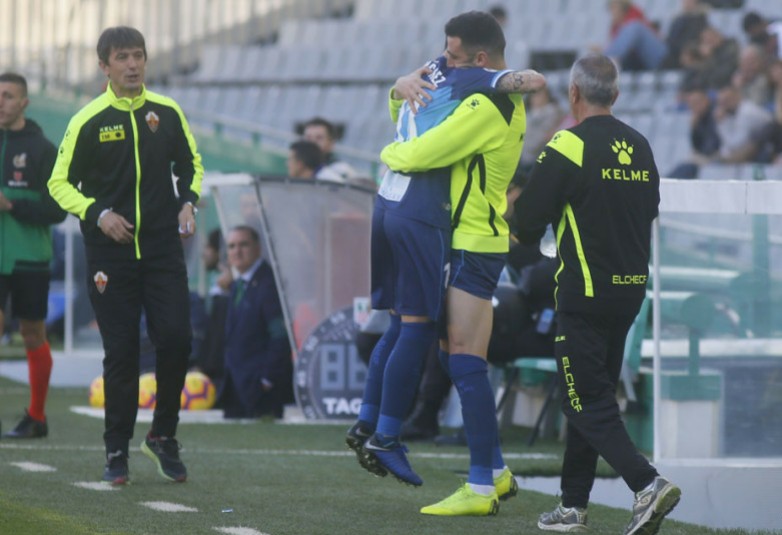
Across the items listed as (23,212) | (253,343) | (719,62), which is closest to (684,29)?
(719,62)

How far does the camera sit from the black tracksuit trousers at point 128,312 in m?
6.71

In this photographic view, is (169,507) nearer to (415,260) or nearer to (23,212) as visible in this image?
(415,260)

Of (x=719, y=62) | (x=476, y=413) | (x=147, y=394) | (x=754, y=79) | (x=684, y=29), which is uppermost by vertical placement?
(x=684, y=29)

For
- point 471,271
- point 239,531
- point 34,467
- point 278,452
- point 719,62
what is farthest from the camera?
point 719,62

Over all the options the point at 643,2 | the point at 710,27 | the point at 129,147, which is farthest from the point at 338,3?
the point at 129,147

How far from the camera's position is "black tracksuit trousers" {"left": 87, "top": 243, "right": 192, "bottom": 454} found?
6.71 m

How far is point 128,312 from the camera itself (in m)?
6.73

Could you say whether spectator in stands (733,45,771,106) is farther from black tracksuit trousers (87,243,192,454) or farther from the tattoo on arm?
the tattoo on arm

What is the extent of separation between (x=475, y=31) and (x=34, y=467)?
2895 millimetres

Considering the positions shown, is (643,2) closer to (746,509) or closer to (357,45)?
(357,45)

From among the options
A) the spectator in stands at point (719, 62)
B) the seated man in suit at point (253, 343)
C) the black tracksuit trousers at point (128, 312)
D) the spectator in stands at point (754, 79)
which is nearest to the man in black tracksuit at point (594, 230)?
the black tracksuit trousers at point (128, 312)

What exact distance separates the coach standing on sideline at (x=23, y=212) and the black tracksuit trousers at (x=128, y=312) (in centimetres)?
166

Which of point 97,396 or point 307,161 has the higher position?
point 307,161

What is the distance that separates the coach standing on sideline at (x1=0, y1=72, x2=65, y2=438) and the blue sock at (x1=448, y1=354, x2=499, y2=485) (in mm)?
3093
